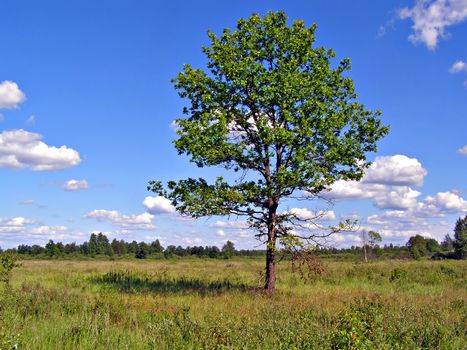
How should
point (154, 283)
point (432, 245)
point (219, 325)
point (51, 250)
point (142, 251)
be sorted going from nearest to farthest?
point (219, 325), point (154, 283), point (51, 250), point (142, 251), point (432, 245)

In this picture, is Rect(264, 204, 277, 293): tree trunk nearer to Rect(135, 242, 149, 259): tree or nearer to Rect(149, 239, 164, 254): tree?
Rect(135, 242, 149, 259): tree

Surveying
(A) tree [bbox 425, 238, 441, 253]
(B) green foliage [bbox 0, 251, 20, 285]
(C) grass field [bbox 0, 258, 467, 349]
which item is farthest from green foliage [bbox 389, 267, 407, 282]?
(A) tree [bbox 425, 238, 441, 253]

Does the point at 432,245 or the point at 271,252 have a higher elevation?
the point at 432,245

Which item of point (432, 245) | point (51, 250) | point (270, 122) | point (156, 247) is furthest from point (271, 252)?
point (432, 245)

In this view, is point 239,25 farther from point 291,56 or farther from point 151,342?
point 151,342

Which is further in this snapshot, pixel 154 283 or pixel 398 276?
pixel 398 276

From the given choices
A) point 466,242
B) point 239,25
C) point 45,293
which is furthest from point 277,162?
point 466,242

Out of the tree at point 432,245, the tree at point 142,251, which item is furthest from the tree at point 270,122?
the tree at point 432,245

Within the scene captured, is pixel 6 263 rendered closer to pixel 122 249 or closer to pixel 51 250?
pixel 51 250

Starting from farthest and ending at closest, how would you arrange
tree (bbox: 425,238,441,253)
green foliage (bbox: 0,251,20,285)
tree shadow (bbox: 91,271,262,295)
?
tree (bbox: 425,238,441,253) → tree shadow (bbox: 91,271,262,295) → green foliage (bbox: 0,251,20,285)

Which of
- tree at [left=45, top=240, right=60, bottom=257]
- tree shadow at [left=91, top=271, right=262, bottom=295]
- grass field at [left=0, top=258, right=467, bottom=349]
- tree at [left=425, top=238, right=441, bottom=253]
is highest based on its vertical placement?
tree at [left=425, top=238, right=441, bottom=253]

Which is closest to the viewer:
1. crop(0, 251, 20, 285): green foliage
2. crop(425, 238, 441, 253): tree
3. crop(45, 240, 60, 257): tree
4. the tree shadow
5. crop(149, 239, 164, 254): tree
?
crop(0, 251, 20, 285): green foliage

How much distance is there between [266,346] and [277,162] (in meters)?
10.8

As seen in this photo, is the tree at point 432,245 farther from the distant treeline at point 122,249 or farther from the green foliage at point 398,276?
the green foliage at point 398,276
